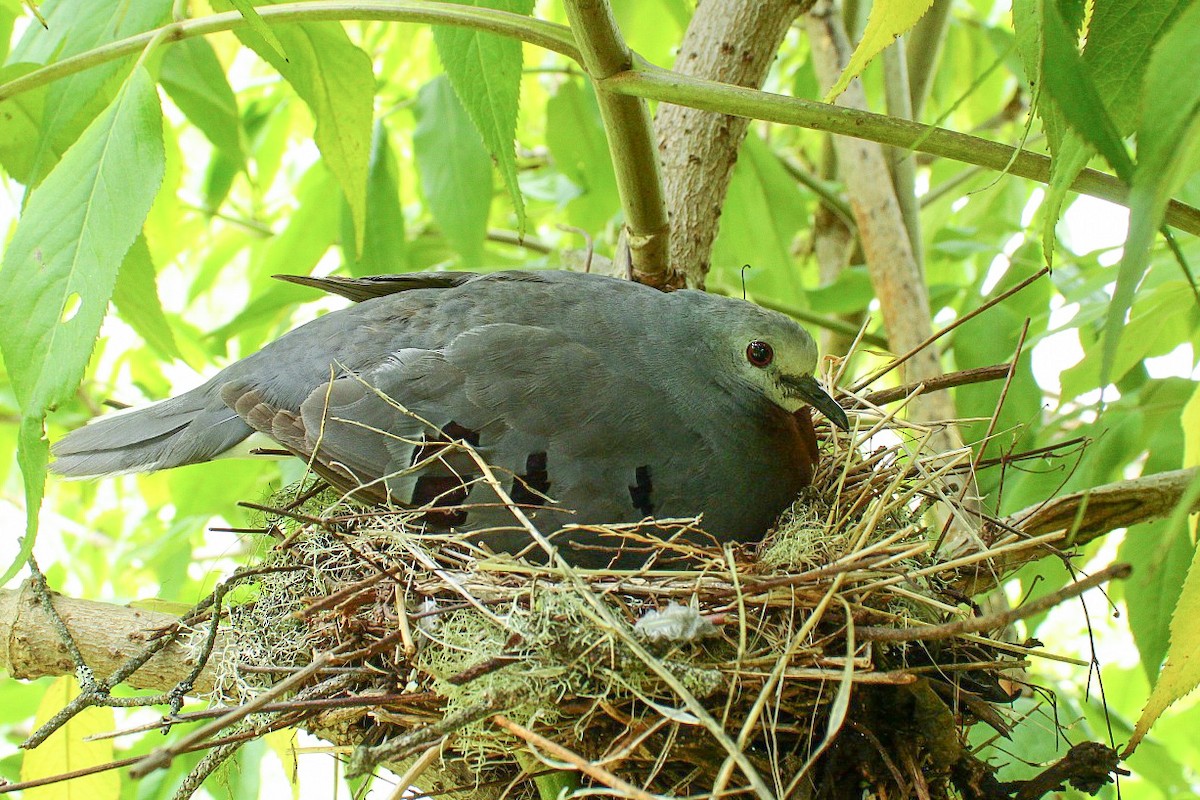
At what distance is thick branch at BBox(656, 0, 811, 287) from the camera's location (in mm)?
2330

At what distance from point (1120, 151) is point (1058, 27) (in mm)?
125

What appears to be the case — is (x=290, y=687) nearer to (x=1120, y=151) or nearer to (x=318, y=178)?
(x=1120, y=151)

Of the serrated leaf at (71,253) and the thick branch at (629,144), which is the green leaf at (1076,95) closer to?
the thick branch at (629,144)

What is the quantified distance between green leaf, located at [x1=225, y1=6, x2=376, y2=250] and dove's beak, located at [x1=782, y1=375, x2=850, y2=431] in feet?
3.33

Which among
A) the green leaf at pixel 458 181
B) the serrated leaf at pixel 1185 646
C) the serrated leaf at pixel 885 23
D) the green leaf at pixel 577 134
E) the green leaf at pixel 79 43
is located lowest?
the serrated leaf at pixel 1185 646

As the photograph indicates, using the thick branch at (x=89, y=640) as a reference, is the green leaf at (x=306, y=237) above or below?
above

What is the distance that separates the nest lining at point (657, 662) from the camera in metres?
1.54

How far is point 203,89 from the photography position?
237 cm

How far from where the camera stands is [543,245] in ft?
11.2

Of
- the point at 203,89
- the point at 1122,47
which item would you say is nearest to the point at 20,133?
the point at 203,89

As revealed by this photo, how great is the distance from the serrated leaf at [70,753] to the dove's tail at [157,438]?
19.4 inches

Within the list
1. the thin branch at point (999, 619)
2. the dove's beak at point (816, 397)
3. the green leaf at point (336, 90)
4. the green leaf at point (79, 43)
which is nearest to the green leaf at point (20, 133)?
the green leaf at point (79, 43)

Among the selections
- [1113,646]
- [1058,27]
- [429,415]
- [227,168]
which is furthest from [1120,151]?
[1113,646]

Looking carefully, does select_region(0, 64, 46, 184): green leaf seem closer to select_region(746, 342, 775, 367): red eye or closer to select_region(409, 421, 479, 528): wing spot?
select_region(409, 421, 479, 528): wing spot
